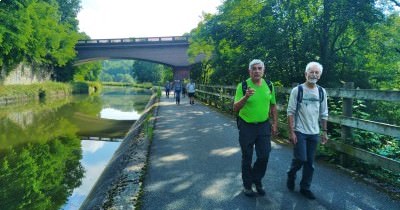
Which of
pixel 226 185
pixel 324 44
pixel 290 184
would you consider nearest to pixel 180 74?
pixel 324 44

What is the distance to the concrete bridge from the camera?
47375 mm

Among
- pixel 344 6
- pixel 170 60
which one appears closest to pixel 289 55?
pixel 344 6

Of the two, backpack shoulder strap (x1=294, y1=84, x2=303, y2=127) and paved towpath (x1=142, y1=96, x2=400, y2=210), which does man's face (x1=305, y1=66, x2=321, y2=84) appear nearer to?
backpack shoulder strap (x1=294, y1=84, x2=303, y2=127)

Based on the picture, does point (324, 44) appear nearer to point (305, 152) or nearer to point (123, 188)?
point (305, 152)

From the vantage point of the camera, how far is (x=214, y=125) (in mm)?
11344

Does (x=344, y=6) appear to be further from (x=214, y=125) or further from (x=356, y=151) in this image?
(x=356, y=151)

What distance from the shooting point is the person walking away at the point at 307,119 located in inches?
169

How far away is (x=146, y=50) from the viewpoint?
48.7 m

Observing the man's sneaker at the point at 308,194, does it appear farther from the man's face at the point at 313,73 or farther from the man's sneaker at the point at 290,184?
the man's face at the point at 313,73

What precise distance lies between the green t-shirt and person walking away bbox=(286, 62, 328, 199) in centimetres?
35

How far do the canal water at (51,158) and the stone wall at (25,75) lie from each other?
1877 centimetres

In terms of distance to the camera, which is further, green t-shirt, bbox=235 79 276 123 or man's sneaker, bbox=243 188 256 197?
man's sneaker, bbox=243 188 256 197

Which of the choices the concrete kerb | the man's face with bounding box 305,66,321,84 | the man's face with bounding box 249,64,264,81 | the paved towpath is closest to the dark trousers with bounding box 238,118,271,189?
the paved towpath

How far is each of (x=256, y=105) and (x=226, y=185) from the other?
129 centimetres
